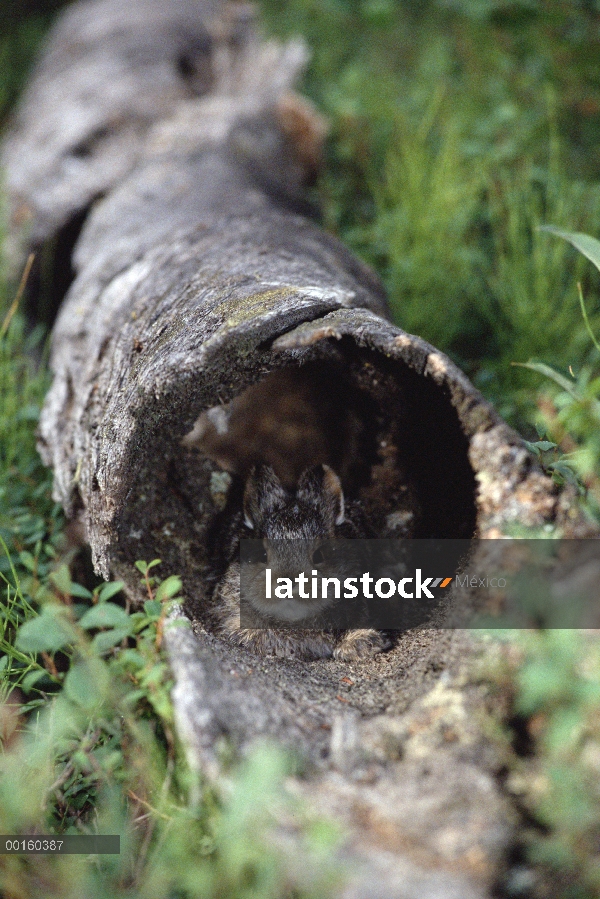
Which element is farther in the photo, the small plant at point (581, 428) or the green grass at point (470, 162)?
the green grass at point (470, 162)

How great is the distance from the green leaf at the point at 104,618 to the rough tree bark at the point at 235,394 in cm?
17

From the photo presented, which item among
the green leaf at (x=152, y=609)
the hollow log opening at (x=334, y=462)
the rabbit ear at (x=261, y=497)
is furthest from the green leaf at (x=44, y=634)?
the rabbit ear at (x=261, y=497)

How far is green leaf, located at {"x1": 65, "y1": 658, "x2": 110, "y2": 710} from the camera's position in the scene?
1892mm

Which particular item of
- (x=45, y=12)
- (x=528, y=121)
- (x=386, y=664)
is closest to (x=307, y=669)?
(x=386, y=664)

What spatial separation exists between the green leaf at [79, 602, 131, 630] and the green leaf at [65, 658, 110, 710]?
10 centimetres

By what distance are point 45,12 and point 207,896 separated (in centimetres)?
866

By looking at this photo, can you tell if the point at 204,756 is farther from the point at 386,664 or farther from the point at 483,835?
the point at 386,664

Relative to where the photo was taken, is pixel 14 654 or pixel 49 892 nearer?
pixel 49 892

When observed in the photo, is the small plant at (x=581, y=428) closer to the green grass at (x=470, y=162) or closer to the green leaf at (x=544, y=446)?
the green leaf at (x=544, y=446)

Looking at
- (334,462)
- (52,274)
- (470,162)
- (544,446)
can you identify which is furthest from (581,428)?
(52,274)

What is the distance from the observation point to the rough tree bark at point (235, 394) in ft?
5.77

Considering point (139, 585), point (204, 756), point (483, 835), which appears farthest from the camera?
point (139, 585)

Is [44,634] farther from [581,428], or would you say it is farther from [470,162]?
[470,162]

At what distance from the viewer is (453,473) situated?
2.80m
